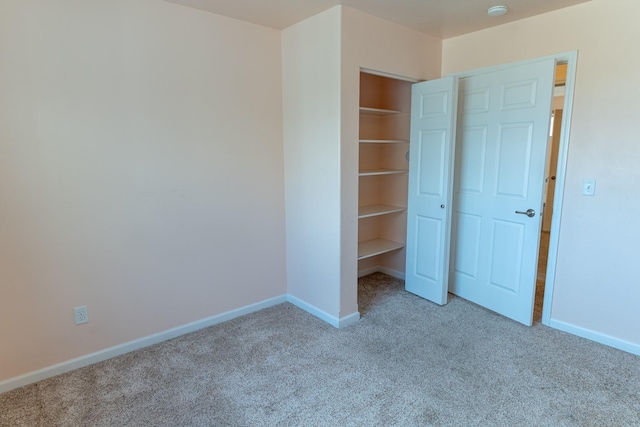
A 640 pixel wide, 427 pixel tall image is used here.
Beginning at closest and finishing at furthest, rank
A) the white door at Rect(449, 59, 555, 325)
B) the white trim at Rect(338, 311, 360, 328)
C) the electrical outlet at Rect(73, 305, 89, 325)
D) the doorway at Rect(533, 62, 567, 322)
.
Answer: the electrical outlet at Rect(73, 305, 89, 325), the white door at Rect(449, 59, 555, 325), the white trim at Rect(338, 311, 360, 328), the doorway at Rect(533, 62, 567, 322)

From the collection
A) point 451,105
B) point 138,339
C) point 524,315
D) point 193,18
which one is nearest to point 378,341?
point 524,315

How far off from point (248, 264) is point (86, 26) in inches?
77.9

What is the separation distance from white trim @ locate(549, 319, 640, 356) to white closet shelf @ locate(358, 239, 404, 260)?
57.8 inches

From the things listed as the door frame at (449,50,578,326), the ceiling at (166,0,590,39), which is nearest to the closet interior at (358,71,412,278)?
the ceiling at (166,0,590,39)

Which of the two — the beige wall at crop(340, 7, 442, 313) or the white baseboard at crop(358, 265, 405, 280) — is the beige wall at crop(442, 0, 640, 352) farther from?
the white baseboard at crop(358, 265, 405, 280)

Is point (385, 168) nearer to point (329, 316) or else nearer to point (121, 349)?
point (329, 316)

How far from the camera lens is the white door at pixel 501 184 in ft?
8.96

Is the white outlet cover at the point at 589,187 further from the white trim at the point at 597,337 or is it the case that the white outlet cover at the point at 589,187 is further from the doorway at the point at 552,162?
the doorway at the point at 552,162

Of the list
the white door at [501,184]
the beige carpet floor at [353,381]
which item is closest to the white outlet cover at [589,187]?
the white door at [501,184]

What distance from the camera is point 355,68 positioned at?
270 centimetres

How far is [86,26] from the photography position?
7.26 ft

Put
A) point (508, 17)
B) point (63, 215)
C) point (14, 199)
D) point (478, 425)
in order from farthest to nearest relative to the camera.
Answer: point (508, 17) < point (63, 215) < point (14, 199) < point (478, 425)

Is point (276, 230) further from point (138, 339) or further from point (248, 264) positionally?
point (138, 339)

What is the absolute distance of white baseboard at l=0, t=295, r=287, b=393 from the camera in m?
2.22
